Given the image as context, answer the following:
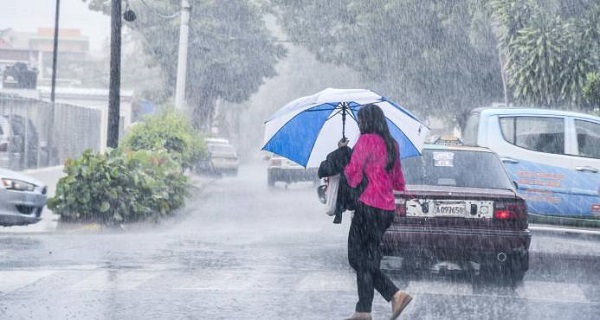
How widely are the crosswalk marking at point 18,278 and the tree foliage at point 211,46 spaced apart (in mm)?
41724

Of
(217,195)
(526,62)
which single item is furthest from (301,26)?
(526,62)

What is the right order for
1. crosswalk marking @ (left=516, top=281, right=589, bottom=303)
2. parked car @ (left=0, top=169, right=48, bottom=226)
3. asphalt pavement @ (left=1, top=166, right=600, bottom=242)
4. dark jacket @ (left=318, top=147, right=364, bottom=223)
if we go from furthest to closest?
1. parked car @ (left=0, top=169, right=48, bottom=226)
2. asphalt pavement @ (left=1, top=166, right=600, bottom=242)
3. crosswalk marking @ (left=516, top=281, right=589, bottom=303)
4. dark jacket @ (left=318, top=147, right=364, bottom=223)

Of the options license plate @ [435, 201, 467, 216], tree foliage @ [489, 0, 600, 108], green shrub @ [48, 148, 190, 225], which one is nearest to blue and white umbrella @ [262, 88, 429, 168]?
license plate @ [435, 201, 467, 216]

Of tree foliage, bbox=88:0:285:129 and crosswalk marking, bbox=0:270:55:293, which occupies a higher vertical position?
tree foliage, bbox=88:0:285:129

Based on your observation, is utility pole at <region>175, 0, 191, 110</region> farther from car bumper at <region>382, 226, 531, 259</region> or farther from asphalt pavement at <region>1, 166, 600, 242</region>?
car bumper at <region>382, 226, 531, 259</region>

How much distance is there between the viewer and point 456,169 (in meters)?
11.7

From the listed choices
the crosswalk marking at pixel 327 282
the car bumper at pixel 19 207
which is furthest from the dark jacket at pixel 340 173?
the car bumper at pixel 19 207

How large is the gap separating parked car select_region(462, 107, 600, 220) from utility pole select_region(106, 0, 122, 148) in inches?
345

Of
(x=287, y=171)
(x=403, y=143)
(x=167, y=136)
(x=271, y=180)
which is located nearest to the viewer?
(x=403, y=143)

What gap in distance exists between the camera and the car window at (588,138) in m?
15.4

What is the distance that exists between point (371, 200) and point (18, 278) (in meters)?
4.18

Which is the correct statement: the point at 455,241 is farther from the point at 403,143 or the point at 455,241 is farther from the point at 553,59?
the point at 553,59

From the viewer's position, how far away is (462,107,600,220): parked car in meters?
15.1

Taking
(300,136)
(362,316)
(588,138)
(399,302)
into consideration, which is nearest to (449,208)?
(300,136)
